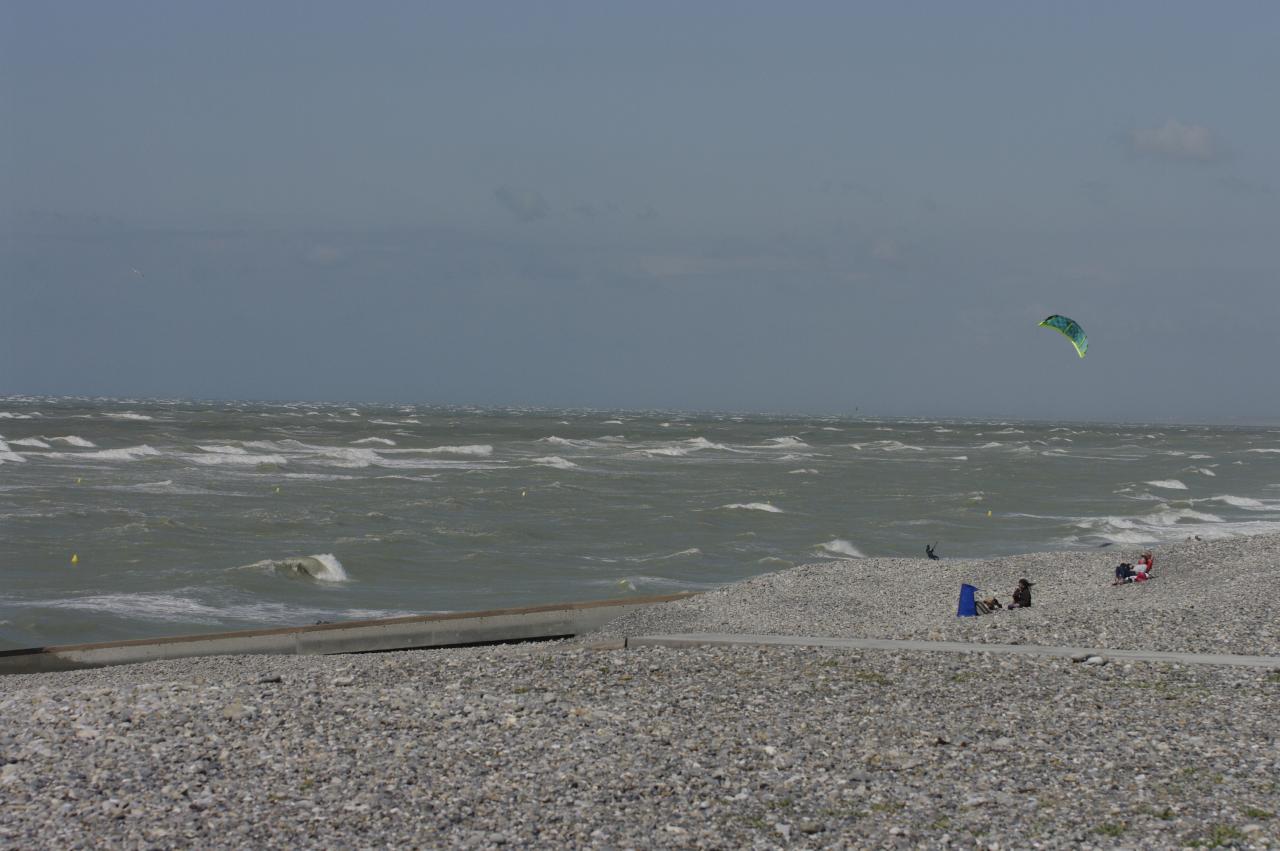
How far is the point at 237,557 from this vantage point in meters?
27.7

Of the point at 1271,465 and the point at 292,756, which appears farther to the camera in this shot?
the point at 1271,465

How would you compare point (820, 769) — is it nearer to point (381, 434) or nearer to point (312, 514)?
point (312, 514)

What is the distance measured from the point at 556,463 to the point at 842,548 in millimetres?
34175

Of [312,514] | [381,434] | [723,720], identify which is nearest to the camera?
[723,720]

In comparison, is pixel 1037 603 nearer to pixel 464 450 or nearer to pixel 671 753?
pixel 671 753

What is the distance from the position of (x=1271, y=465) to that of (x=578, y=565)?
63731 mm

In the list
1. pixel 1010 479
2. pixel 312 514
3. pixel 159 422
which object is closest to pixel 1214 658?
pixel 312 514

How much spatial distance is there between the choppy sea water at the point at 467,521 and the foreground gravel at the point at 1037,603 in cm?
363

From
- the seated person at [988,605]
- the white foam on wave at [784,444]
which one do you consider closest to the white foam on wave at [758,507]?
the seated person at [988,605]

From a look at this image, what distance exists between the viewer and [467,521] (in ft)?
117

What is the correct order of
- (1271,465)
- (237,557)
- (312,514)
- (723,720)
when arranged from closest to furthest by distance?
(723,720) < (237,557) < (312,514) < (1271,465)

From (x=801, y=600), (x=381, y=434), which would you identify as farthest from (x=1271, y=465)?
(x=801, y=600)

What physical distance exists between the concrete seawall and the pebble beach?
329 cm

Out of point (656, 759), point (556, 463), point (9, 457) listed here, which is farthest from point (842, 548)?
point (9, 457)
